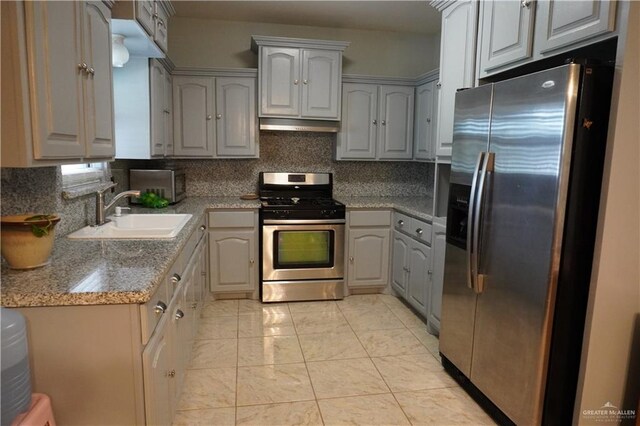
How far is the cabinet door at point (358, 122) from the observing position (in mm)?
3949

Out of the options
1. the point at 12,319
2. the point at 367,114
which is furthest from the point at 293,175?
the point at 12,319

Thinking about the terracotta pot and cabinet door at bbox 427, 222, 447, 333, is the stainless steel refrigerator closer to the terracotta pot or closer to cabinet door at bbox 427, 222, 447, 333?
cabinet door at bbox 427, 222, 447, 333

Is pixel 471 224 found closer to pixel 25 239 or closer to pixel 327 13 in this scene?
pixel 25 239

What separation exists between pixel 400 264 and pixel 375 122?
140 cm

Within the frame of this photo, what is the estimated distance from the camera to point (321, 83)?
12.3 ft

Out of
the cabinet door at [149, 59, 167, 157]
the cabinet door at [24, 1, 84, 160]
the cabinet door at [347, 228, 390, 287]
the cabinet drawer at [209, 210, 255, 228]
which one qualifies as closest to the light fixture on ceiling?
the cabinet door at [149, 59, 167, 157]

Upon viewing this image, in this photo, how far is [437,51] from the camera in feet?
14.0

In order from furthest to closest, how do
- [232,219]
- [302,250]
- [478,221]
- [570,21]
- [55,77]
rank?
[302,250], [232,219], [478,221], [570,21], [55,77]

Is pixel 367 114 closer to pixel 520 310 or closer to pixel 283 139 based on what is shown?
pixel 283 139

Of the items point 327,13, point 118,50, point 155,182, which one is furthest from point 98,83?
point 327,13

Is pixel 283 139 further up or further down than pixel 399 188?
further up

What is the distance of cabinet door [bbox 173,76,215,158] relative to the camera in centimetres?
368

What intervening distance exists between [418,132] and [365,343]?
2105mm

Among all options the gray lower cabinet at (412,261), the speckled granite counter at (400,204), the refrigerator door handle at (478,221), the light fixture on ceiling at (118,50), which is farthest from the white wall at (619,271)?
the light fixture on ceiling at (118,50)
